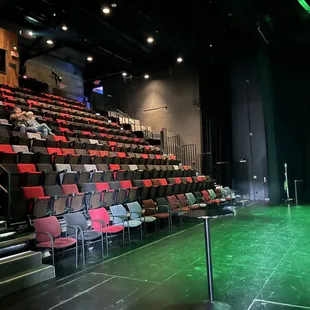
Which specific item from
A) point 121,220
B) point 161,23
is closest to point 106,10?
point 161,23

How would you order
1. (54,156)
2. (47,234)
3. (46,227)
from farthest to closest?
(54,156) → (46,227) → (47,234)

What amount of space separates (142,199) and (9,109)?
4.11 metres

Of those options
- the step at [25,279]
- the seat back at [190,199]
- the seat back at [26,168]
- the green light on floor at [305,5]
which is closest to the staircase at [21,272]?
the step at [25,279]

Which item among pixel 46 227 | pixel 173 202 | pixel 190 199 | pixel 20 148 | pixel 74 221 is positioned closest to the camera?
pixel 46 227

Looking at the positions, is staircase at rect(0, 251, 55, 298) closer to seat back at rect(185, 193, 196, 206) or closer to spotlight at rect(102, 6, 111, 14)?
seat back at rect(185, 193, 196, 206)

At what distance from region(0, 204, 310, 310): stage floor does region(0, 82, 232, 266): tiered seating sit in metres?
0.59

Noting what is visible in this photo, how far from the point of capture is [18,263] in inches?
113

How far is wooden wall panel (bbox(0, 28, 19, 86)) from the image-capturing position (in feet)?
32.8

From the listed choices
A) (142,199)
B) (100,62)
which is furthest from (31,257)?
(100,62)

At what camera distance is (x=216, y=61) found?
37.4ft

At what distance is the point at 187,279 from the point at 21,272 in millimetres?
1619

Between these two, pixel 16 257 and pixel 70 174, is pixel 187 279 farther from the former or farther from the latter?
pixel 70 174

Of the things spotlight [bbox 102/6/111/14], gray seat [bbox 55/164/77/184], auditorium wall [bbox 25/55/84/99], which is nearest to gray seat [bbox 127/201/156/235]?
gray seat [bbox 55/164/77/184]

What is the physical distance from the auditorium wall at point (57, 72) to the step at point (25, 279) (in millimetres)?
10429
